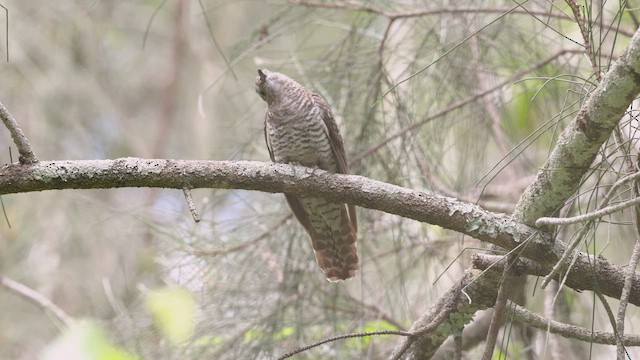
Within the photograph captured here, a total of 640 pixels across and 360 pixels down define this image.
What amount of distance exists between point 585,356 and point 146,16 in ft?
15.0

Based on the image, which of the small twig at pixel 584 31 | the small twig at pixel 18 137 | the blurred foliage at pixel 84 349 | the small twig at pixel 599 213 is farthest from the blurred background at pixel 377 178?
the small twig at pixel 599 213

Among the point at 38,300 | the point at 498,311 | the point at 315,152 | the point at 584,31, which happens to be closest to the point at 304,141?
the point at 315,152

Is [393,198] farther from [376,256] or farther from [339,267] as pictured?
[376,256]

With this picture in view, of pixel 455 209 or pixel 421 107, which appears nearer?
pixel 455 209

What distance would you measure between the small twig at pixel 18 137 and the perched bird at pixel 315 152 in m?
1.30

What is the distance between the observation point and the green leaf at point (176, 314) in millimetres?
3260

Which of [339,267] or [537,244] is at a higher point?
[339,267]

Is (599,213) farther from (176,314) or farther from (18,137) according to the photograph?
(176,314)

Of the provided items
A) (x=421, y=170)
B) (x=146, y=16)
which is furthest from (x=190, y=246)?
(x=146, y=16)

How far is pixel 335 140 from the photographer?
10.3ft

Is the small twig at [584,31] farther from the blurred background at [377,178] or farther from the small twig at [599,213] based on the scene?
the blurred background at [377,178]

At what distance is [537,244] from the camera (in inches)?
78.2

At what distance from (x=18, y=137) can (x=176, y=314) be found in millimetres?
1525

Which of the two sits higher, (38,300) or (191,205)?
(38,300)
